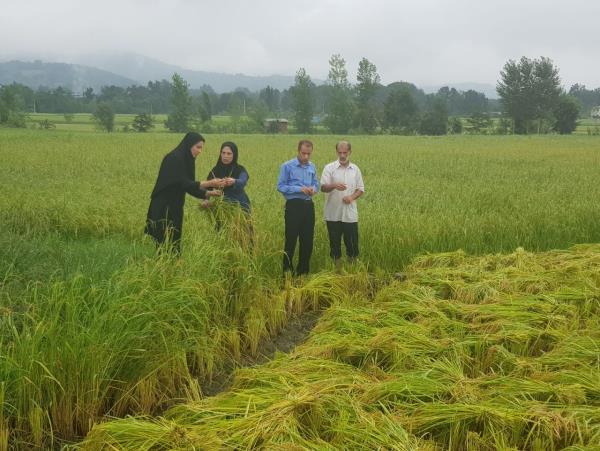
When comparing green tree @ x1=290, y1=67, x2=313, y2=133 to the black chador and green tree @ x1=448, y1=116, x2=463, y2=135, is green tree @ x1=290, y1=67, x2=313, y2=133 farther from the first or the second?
the black chador

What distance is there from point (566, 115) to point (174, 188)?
54283 millimetres

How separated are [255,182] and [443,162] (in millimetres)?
8143

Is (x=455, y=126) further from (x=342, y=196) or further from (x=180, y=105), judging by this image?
(x=342, y=196)

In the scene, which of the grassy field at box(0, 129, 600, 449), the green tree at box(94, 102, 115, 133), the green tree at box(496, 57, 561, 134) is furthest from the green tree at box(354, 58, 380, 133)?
the grassy field at box(0, 129, 600, 449)

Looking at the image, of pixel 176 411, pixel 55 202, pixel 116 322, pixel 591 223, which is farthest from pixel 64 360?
pixel 591 223

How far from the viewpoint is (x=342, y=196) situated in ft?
19.0

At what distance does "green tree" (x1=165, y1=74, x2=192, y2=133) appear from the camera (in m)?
47.9

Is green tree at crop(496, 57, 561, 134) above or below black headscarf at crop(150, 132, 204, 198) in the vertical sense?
above

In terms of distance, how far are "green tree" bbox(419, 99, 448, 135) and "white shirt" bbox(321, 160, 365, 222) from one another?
4648 cm

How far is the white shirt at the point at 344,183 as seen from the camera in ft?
18.9

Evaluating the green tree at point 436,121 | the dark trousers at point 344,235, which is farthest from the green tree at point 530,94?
the dark trousers at point 344,235

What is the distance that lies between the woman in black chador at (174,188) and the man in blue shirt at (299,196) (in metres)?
0.74

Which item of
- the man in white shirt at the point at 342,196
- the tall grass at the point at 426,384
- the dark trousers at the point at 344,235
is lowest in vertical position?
the tall grass at the point at 426,384

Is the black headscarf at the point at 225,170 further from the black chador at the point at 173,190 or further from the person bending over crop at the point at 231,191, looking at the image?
the black chador at the point at 173,190
